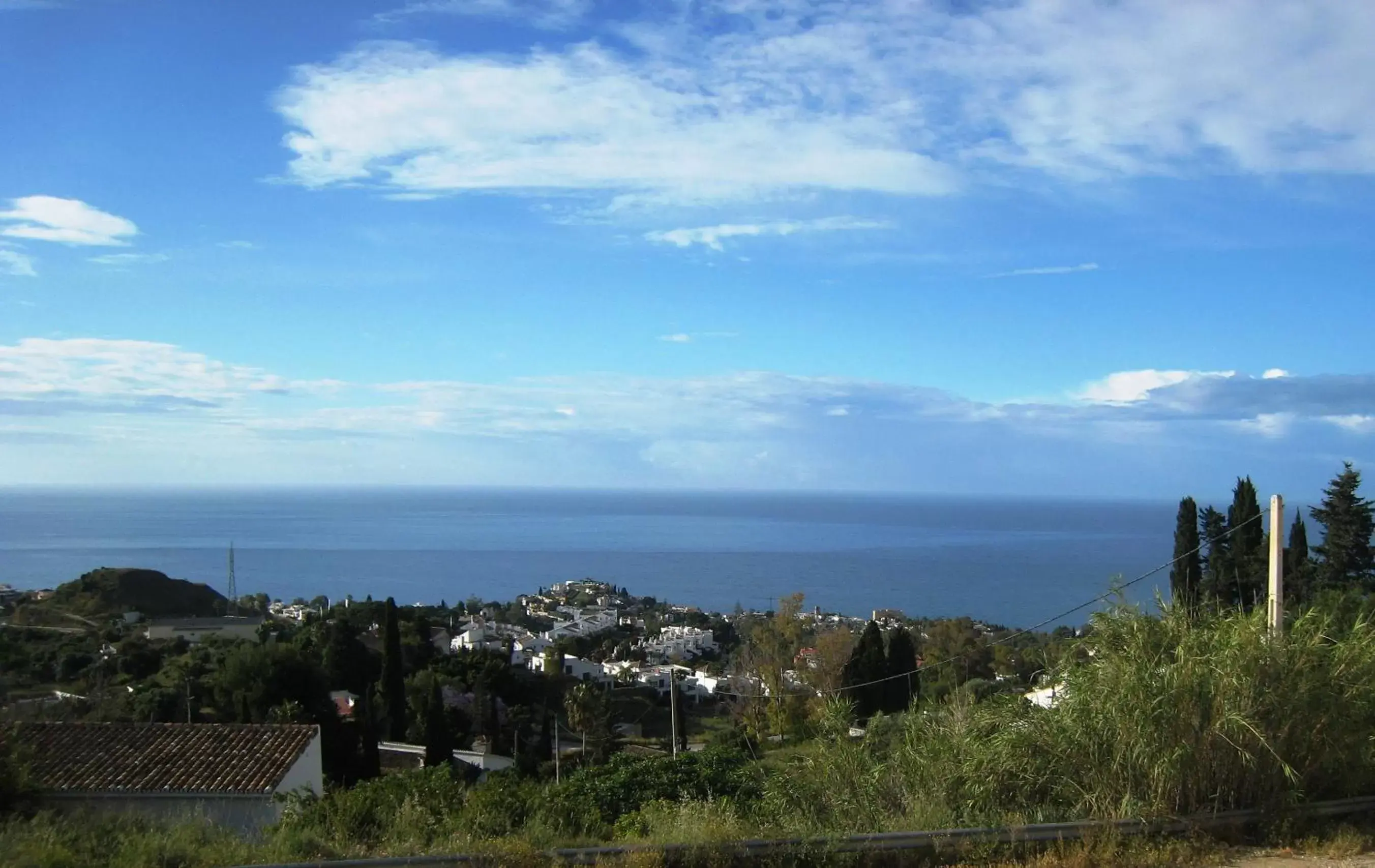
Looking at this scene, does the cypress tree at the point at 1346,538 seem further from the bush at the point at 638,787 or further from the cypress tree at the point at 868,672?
the bush at the point at 638,787

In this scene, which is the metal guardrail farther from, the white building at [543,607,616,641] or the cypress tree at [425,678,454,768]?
the white building at [543,607,616,641]

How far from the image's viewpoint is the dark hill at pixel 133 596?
1916 inches

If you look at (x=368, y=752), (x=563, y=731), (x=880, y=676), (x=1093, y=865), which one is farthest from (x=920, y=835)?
(x=563, y=731)

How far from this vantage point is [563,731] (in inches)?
1320

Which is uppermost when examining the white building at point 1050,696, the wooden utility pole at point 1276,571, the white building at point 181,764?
the wooden utility pole at point 1276,571

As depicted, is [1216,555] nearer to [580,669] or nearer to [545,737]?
[545,737]

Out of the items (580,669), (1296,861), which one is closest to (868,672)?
(580,669)

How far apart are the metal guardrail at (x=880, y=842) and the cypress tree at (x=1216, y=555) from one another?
23343 millimetres

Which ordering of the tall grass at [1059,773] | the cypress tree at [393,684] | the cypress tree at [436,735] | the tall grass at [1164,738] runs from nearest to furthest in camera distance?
the tall grass at [1059,773]
the tall grass at [1164,738]
the cypress tree at [436,735]
the cypress tree at [393,684]

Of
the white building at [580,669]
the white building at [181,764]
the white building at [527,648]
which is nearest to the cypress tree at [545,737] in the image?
the white building at [580,669]

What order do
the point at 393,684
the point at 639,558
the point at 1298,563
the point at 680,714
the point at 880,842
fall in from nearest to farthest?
the point at 880,842
the point at 1298,563
the point at 393,684
the point at 680,714
the point at 639,558

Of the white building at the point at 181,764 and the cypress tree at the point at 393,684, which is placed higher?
the white building at the point at 181,764

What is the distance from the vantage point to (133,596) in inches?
2016

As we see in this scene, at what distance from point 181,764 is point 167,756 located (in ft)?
1.26
